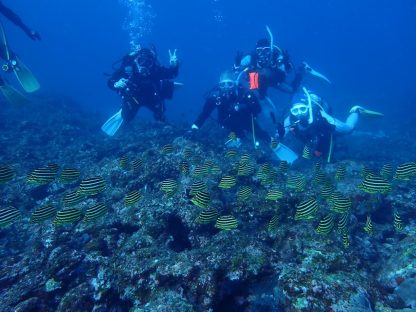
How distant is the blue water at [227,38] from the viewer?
68438mm

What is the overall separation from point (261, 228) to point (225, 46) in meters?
133

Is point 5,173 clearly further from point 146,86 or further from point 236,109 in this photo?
point 236,109

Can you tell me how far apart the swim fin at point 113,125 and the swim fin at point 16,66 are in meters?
3.58

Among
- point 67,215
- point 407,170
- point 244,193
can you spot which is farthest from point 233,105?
point 67,215

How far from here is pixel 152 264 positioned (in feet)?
16.1

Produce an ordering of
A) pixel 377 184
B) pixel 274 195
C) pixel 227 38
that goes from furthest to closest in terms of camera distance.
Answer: pixel 227 38, pixel 274 195, pixel 377 184

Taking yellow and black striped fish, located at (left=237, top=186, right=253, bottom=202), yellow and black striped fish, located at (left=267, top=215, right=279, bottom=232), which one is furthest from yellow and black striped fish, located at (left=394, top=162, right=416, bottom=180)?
yellow and black striped fish, located at (left=237, top=186, right=253, bottom=202)

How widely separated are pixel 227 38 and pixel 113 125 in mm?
141203

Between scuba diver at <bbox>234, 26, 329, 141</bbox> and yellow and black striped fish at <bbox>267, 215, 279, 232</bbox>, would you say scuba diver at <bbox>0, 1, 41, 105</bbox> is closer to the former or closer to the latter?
scuba diver at <bbox>234, 26, 329, 141</bbox>

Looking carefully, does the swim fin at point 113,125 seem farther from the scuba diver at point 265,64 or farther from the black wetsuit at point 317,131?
the black wetsuit at point 317,131

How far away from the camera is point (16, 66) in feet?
33.1

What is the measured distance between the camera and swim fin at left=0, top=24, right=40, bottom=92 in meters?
9.91

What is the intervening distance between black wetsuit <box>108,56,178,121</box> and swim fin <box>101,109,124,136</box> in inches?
25.2

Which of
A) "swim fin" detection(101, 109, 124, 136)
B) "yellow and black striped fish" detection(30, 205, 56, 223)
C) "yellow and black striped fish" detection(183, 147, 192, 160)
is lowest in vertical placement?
"yellow and black striped fish" detection(30, 205, 56, 223)
